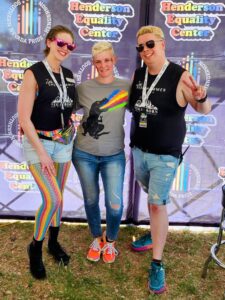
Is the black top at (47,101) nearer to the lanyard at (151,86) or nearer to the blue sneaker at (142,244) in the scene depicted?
the lanyard at (151,86)

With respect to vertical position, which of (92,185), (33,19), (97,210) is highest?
(33,19)

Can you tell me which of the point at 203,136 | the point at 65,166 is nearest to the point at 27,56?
the point at 65,166

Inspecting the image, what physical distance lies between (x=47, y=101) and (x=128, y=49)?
3.19 ft

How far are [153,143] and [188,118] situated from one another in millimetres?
833

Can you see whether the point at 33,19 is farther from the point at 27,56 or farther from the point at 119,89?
the point at 119,89

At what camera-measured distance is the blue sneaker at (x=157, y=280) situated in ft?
8.36

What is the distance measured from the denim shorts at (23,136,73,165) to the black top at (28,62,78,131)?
0.35ft

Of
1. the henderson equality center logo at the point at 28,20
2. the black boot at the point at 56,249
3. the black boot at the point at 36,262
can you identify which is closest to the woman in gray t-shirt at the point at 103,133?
the black boot at the point at 56,249

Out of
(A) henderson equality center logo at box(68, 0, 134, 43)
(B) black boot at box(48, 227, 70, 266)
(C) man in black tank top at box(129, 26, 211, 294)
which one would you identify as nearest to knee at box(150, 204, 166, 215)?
(C) man in black tank top at box(129, 26, 211, 294)

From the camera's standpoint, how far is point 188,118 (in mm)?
3158

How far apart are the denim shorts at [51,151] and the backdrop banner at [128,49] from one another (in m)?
0.70

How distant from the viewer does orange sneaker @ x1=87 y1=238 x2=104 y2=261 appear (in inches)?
114

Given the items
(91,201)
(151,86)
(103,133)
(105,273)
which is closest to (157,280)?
(105,273)

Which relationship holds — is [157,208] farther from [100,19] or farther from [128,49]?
[100,19]
